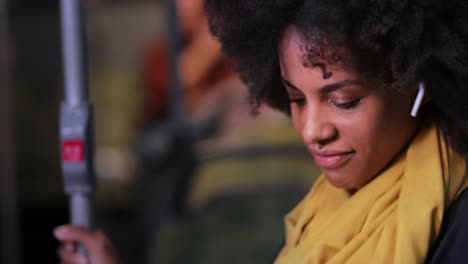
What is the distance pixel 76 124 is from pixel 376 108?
1.80 ft

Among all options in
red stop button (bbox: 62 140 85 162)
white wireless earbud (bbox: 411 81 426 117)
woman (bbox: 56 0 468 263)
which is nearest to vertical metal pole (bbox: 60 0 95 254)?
red stop button (bbox: 62 140 85 162)

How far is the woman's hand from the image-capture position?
1.28 meters

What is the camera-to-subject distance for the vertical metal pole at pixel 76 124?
128cm

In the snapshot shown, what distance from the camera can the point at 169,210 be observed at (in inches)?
129

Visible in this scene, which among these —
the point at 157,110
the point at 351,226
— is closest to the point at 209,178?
the point at 157,110

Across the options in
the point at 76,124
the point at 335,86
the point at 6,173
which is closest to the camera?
the point at 335,86

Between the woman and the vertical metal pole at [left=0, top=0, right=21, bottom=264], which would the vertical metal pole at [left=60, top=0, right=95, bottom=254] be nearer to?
the woman

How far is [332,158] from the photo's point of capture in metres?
1.09

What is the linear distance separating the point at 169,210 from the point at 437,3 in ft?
7.95

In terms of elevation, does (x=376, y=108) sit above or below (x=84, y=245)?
above

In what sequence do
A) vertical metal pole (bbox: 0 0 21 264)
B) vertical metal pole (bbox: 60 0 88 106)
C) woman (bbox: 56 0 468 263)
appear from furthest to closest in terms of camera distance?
vertical metal pole (bbox: 0 0 21 264)
vertical metal pole (bbox: 60 0 88 106)
woman (bbox: 56 0 468 263)

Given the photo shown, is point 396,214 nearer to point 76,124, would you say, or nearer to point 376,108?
point 376,108

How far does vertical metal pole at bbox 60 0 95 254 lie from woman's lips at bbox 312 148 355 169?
0.44 meters

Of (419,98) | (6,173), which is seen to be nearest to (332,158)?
(419,98)
